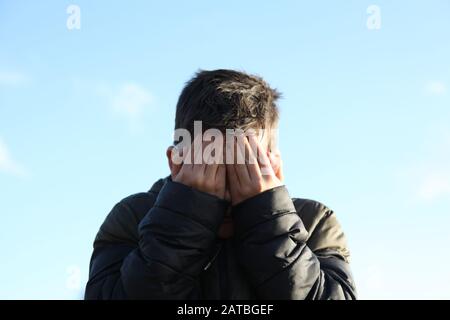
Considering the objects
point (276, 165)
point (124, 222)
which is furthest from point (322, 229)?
point (124, 222)

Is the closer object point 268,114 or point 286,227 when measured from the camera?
point 286,227

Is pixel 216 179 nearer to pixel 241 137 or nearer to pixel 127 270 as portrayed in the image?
pixel 241 137

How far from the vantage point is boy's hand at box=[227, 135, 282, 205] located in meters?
3.23

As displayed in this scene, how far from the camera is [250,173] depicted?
3254 mm

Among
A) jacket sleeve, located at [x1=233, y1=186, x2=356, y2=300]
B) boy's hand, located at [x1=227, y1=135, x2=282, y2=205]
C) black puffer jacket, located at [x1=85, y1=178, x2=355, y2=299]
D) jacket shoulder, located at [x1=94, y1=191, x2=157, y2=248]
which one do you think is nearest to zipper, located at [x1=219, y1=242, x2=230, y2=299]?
black puffer jacket, located at [x1=85, y1=178, x2=355, y2=299]

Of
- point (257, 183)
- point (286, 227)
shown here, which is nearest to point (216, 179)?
point (257, 183)

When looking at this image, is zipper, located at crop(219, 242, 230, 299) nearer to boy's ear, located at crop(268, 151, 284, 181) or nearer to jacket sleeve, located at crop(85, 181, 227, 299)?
jacket sleeve, located at crop(85, 181, 227, 299)

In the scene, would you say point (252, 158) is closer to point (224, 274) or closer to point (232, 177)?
point (232, 177)

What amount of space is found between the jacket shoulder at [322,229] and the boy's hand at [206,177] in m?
0.51

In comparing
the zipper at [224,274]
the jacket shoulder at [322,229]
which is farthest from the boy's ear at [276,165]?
the zipper at [224,274]

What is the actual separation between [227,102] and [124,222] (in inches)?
32.6
